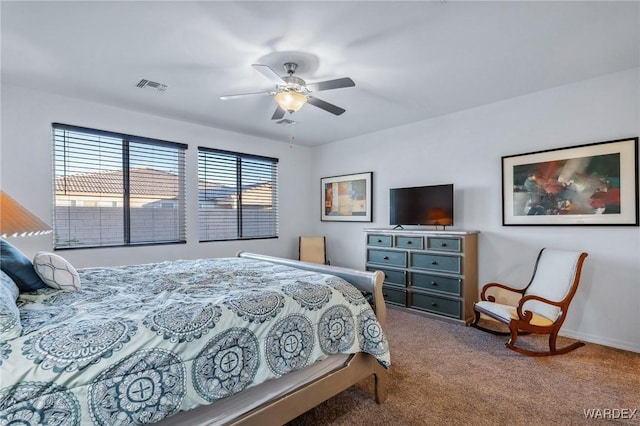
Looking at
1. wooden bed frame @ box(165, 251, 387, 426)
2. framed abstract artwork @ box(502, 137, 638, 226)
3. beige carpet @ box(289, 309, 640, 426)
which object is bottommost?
beige carpet @ box(289, 309, 640, 426)

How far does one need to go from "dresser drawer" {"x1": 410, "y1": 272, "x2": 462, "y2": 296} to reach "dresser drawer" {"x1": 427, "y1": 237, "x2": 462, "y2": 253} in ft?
1.17

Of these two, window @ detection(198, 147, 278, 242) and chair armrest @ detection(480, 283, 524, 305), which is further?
window @ detection(198, 147, 278, 242)

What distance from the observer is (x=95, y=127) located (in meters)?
3.64

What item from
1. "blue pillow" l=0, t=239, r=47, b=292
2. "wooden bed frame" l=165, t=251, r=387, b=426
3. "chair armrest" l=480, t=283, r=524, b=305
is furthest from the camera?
"chair armrest" l=480, t=283, r=524, b=305

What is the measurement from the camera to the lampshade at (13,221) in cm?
165

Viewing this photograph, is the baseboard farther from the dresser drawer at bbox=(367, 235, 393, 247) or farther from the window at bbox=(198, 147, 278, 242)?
the window at bbox=(198, 147, 278, 242)

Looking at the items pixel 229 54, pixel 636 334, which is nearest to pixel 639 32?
pixel 636 334

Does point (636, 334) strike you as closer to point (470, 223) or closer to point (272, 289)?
point (470, 223)

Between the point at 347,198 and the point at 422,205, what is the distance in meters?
1.51

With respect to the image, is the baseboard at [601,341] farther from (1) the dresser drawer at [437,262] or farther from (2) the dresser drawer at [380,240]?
(2) the dresser drawer at [380,240]

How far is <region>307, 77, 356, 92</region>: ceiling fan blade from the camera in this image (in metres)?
2.39

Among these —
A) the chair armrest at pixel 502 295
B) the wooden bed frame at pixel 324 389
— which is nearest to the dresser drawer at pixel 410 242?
the chair armrest at pixel 502 295

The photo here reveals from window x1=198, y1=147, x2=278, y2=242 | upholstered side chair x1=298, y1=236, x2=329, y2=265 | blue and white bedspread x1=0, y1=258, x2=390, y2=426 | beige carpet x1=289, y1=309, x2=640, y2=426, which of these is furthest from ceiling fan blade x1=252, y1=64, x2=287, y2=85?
upholstered side chair x1=298, y1=236, x2=329, y2=265

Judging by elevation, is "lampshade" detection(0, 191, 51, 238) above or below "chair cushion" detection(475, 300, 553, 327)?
above
